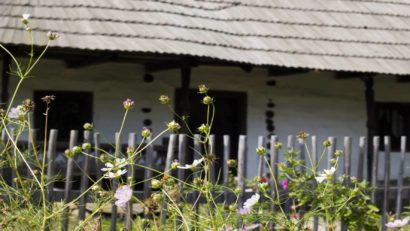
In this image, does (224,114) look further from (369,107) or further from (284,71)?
(369,107)

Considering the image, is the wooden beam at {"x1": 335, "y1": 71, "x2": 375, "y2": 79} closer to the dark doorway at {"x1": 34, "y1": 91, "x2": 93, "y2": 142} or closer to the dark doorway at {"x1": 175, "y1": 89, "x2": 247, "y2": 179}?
the dark doorway at {"x1": 175, "y1": 89, "x2": 247, "y2": 179}

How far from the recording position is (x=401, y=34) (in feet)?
33.7

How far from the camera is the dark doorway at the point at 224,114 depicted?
32.7 ft

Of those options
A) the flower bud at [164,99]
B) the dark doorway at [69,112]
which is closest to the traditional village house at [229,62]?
the dark doorway at [69,112]

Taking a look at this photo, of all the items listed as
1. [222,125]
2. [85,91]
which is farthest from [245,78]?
[85,91]

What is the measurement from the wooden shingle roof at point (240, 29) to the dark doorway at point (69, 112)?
A: 4.05ft

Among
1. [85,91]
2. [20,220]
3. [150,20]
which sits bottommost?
[20,220]

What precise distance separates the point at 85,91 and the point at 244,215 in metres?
7.25

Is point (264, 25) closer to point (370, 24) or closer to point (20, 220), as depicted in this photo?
point (370, 24)

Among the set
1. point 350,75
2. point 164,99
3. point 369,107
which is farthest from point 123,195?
point 369,107

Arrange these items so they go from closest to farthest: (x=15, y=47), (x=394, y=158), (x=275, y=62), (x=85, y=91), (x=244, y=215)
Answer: (x=244, y=215) < (x=15, y=47) < (x=275, y=62) < (x=85, y=91) < (x=394, y=158)

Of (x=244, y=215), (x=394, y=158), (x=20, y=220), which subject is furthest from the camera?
(x=394, y=158)

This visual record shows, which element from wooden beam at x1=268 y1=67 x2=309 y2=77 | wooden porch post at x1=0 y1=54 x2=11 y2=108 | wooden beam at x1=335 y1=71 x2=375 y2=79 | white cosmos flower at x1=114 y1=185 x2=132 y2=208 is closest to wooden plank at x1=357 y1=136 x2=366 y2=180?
wooden beam at x1=268 y1=67 x2=309 y2=77

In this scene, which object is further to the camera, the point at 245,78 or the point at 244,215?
the point at 245,78
